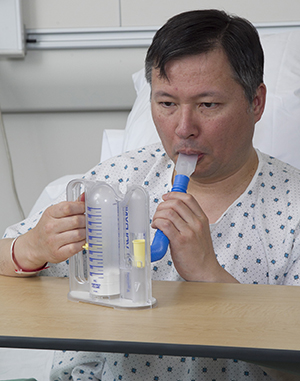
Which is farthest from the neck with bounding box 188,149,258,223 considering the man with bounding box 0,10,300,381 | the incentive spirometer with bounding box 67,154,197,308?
the incentive spirometer with bounding box 67,154,197,308

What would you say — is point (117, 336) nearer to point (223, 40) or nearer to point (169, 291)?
point (169, 291)

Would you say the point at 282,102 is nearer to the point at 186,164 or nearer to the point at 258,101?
the point at 258,101

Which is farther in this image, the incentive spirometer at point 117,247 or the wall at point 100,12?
the wall at point 100,12

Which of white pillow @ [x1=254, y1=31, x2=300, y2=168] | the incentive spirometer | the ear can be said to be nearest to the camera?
the incentive spirometer

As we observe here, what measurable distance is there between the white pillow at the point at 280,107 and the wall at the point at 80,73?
0.29 meters

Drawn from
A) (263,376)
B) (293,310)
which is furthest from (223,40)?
(263,376)

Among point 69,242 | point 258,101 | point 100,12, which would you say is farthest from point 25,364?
point 100,12

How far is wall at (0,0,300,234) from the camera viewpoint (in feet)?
6.91

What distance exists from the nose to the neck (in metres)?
0.23

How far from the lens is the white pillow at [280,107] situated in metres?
1.71

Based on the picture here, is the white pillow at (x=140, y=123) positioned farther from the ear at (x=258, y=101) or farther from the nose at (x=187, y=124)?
the nose at (x=187, y=124)

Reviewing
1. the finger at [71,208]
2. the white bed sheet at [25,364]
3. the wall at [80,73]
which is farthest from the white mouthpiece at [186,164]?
the wall at [80,73]

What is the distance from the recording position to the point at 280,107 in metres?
1.75

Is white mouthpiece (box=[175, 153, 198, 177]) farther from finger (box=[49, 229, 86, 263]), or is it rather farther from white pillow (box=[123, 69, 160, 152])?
white pillow (box=[123, 69, 160, 152])
